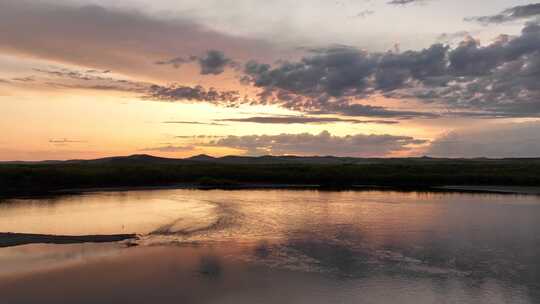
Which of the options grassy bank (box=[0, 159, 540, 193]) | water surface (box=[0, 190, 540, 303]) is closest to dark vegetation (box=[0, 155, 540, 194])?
grassy bank (box=[0, 159, 540, 193])

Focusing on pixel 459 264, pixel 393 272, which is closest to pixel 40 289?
pixel 393 272

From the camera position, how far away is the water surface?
12.7 metres

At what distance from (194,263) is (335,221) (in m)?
11.0

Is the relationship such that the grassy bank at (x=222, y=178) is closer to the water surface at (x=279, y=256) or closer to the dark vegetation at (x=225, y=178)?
the dark vegetation at (x=225, y=178)

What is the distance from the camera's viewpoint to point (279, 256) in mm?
16781

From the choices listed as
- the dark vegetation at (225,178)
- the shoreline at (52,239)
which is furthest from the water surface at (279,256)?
the dark vegetation at (225,178)

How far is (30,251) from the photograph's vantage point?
57.0ft

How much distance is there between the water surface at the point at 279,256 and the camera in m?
12.7

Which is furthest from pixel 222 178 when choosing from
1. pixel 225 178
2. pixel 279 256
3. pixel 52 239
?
pixel 279 256

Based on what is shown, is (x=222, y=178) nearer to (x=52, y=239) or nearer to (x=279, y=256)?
(x=52, y=239)

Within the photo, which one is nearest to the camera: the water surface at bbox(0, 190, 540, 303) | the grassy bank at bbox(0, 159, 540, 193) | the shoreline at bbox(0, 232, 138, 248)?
the water surface at bbox(0, 190, 540, 303)

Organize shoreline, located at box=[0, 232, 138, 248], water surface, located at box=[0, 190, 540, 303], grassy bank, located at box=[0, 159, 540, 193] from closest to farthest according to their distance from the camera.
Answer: water surface, located at box=[0, 190, 540, 303] < shoreline, located at box=[0, 232, 138, 248] < grassy bank, located at box=[0, 159, 540, 193]

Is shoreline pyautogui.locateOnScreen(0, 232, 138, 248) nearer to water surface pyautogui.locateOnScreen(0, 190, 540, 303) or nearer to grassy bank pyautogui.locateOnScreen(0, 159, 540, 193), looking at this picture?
water surface pyautogui.locateOnScreen(0, 190, 540, 303)

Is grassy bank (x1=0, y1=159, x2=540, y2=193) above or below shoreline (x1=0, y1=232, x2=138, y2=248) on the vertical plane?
above
